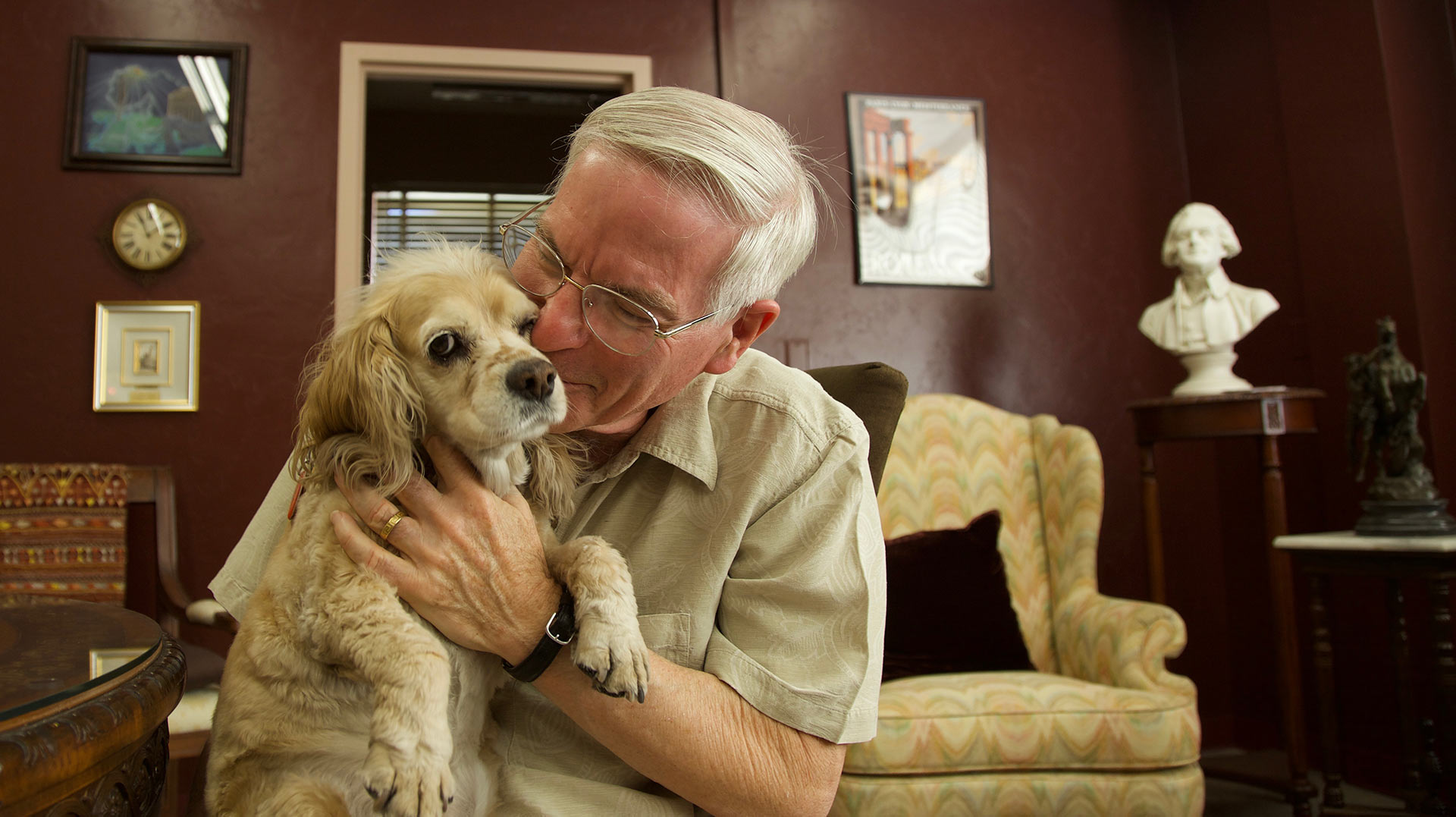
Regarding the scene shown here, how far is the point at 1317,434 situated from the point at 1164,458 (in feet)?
2.39

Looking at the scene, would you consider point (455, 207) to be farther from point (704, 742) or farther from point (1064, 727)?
point (704, 742)

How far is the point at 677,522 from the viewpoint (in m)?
1.19

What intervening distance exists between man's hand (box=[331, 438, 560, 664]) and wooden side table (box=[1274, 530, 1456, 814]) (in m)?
2.53

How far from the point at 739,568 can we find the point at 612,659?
0.81ft

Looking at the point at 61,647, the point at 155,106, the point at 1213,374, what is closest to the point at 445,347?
the point at 61,647

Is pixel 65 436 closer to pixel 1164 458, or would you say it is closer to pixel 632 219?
pixel 632 219

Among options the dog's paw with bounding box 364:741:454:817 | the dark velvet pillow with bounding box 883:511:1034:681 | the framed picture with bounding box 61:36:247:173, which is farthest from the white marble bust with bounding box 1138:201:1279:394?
the framed picture with bounding box 61:36:247:173

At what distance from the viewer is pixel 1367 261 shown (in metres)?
3.25

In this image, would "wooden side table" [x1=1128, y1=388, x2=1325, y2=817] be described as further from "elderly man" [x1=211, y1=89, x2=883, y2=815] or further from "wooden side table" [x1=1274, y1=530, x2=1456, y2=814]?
"elderly man" [x1=211, y1=89, x2=883, y2=815]

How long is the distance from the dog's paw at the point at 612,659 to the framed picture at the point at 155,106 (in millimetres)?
3242

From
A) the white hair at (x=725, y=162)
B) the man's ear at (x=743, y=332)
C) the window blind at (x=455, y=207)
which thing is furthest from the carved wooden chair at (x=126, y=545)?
the window blind at (x=455, y=207)

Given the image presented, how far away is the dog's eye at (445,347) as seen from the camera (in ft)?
3.59

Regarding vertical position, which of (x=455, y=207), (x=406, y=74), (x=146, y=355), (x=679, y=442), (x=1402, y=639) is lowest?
(x=1402, y=639)

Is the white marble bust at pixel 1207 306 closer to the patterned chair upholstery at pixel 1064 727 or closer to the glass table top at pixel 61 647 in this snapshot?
the patterned chair upholstery at pixel 1064 727
